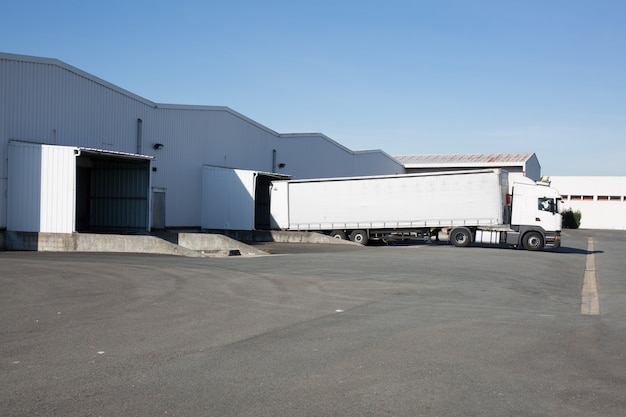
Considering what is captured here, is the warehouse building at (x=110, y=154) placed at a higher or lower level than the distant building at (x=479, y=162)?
lower

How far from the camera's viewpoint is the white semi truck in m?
31.2

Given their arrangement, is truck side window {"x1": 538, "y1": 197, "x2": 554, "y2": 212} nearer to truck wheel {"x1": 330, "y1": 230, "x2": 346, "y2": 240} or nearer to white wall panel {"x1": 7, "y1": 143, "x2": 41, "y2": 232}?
truck wheel {"x1": 330, "y1": 230, "x2": 346, "y2": 240}

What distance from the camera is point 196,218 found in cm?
3659

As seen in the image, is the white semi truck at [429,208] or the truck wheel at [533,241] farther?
the white semi truck at [429,208]

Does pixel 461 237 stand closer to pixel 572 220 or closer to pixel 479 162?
pixel 479 162

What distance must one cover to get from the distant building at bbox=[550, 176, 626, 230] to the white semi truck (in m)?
47.3

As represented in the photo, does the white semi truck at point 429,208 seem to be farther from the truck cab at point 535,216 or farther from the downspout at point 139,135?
the downspout at point 139,135

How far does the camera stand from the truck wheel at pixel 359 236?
34.0 metres

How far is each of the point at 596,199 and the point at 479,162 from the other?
57.5 ft

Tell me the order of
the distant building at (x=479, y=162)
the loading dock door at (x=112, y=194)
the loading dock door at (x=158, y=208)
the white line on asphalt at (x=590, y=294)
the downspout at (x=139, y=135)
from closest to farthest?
the white line on asphalt at (x=590, y=294) → the loading dock door at (x=112, y=194) → the downspout at (x=139, y=135) → the loading dock door at (x=158, y=208) → the distant building at (x=479, y=162)

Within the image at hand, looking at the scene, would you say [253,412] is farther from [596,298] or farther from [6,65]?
[6,65]

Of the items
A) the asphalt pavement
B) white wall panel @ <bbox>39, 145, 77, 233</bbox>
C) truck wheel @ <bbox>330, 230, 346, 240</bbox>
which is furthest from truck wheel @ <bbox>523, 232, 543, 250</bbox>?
white wall panel @ <bbox>39, 145, 77, 233</bbox>

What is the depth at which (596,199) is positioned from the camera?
77.2 meters

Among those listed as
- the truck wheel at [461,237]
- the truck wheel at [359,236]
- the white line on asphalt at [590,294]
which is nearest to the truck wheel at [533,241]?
the truck wheel at [461,237]
